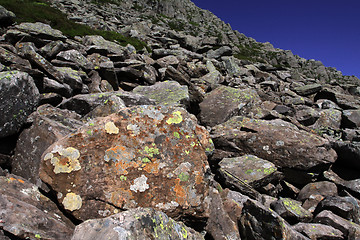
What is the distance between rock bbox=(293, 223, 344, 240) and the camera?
230 inches

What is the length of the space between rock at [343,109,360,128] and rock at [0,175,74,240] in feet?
63.1

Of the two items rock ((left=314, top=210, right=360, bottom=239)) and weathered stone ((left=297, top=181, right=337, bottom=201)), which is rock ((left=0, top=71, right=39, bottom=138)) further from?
weathered stone ((left=297, top=181, right=337, bottom=201))

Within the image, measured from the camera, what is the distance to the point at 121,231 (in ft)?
10.8

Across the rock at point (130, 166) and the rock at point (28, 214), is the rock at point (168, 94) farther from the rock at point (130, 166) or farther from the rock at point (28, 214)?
the rock at point (28, 214)

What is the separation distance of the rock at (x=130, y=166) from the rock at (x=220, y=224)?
22.1 inches

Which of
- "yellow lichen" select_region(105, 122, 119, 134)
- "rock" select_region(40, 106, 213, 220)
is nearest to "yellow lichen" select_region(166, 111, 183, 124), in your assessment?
"rock" select_region(40, 106, 213, 220)

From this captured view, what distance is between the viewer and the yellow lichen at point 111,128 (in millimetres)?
5227

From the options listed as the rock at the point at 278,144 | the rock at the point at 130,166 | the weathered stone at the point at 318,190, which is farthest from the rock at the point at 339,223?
the rock at the point at 130,166

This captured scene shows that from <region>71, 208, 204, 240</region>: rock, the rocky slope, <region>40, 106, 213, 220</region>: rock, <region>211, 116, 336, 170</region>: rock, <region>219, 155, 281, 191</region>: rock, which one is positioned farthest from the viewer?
<region>211, 116, 336, 170</region>: rock

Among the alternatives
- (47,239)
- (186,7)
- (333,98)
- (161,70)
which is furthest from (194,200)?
(186,7)

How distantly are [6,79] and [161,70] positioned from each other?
12152 mm

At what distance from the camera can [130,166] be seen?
195 inches

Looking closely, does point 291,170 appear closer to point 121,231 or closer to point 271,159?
point 271,159

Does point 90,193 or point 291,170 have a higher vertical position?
point 291,170
